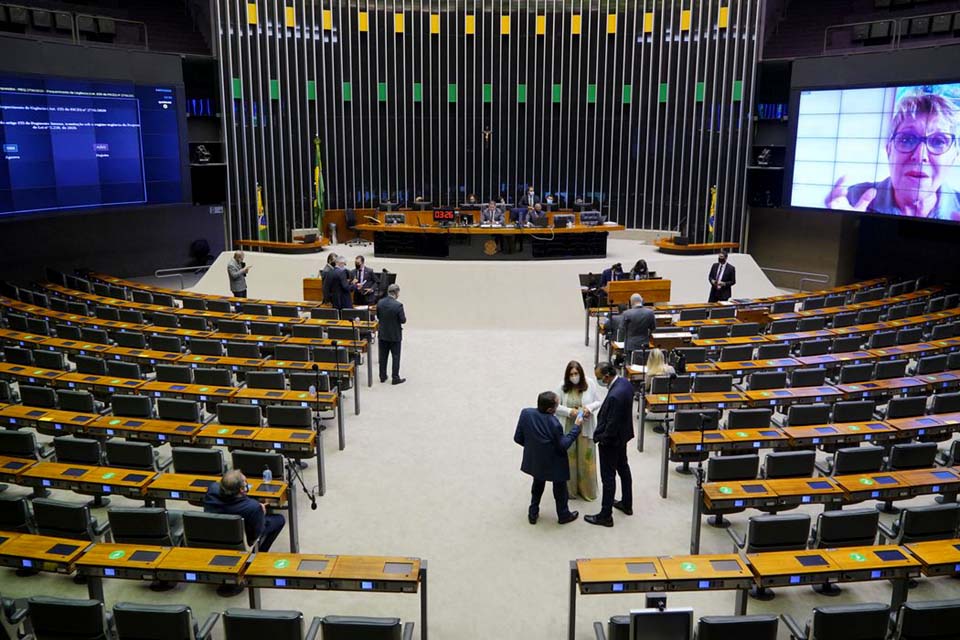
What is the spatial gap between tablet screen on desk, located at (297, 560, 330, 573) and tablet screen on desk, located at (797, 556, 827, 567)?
3178 millimetres

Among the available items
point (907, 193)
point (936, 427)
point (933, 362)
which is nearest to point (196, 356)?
point (936, 427)

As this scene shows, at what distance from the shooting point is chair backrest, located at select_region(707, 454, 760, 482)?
6914 millimetres

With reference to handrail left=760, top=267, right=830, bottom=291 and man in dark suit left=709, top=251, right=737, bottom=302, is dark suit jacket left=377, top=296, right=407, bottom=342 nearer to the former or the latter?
man in dark suit left=709, top=251, right=737, bottom=302

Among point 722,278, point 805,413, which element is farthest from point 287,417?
point 722,278

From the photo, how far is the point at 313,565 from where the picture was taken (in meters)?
5.17

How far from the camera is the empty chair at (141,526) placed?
5.89m

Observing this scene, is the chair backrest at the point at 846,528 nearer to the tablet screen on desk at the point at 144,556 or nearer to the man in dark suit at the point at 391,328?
the tablet screen on desk at the point at 144,556

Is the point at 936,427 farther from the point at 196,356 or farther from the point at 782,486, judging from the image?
the point at 196,356

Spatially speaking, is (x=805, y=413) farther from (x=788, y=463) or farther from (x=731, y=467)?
(x=731, y=467)

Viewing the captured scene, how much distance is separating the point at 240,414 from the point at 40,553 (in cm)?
278

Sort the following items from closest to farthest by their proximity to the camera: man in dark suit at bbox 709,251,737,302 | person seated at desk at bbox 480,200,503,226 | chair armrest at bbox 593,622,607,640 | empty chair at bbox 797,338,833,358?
chair armrest at bbox 593,622,607,640
empty chair at bbox 797,338,833,358
man in dark suit at bbox 709,251,737,302
person seated at desk at bbox 480,200,503,226

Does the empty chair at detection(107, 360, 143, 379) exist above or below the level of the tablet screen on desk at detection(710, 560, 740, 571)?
above

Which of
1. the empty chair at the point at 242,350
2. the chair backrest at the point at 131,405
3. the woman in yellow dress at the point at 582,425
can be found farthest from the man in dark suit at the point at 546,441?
the empty chair at the point at 242,350

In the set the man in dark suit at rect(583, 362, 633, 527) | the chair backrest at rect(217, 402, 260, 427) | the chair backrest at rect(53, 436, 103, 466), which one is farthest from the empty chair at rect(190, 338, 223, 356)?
the man in dark suit at rect(583, 362, 633, 527)
